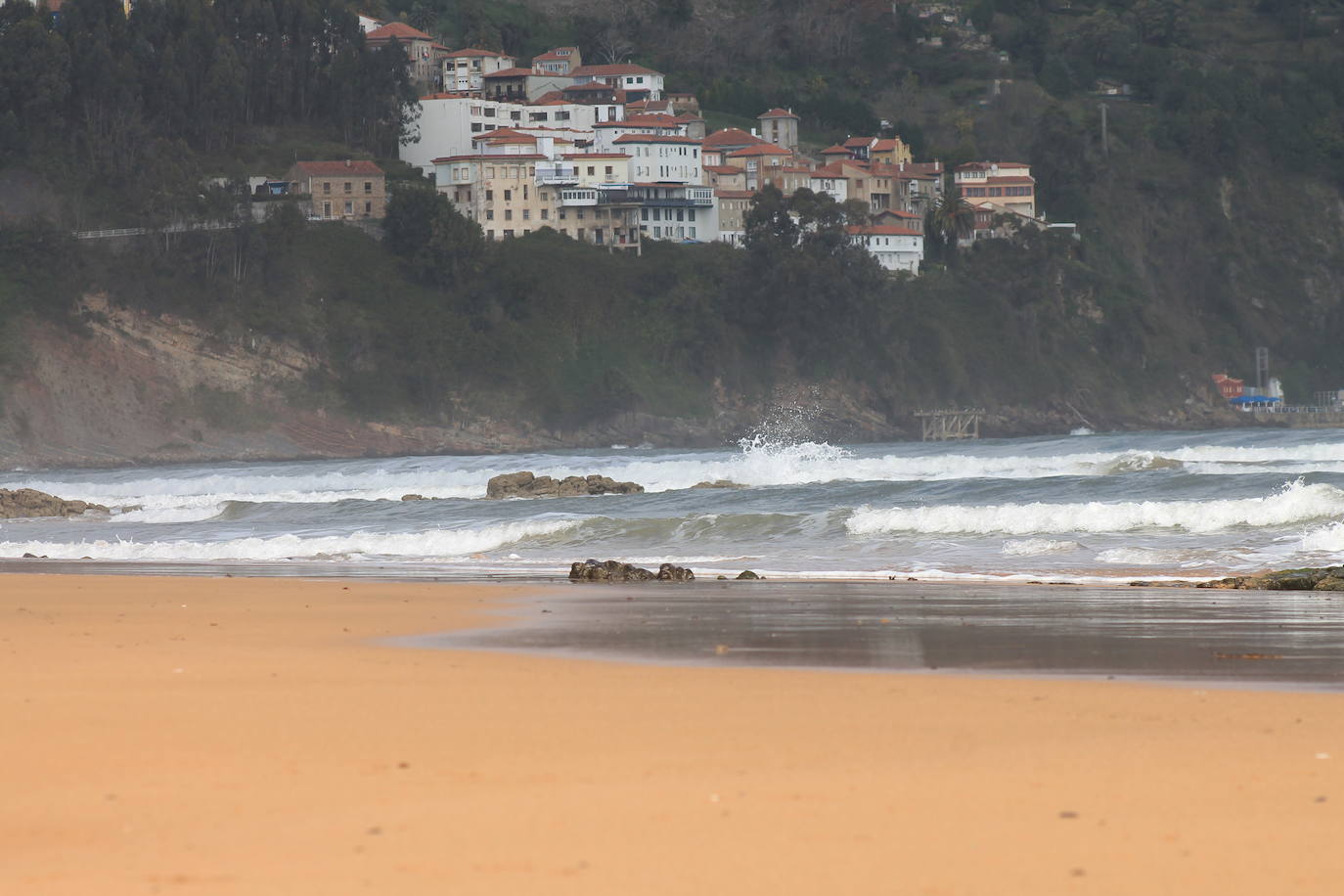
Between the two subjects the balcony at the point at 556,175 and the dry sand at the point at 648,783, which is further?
the balcony at the point at 556,175

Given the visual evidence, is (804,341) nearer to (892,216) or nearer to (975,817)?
(892,216)

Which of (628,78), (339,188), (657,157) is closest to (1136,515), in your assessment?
(339,188)

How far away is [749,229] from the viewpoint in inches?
4296

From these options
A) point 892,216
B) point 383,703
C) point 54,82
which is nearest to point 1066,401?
point 892,216

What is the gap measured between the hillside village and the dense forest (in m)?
2.83

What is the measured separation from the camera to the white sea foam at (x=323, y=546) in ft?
83.2

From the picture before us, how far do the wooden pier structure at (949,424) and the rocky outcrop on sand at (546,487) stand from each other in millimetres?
65965

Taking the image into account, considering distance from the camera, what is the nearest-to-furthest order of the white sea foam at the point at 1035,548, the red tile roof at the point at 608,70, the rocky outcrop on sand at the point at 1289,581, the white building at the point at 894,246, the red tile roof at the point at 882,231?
1. the rocky outcrop on sand at the point at 1289,581
2. the white sea foam at the point at 1035,548
3. the red tile roof at the point at 882,231
4. the white building at the point at 894,246
5. the red tile roof at the point at 608,70

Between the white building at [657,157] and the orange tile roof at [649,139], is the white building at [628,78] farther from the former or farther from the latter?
the white building at [657,157]

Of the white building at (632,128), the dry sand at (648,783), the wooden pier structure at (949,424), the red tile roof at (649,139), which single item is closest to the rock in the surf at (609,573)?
the dry sand at (648,783)

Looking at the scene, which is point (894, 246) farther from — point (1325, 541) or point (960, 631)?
point (960, 631)

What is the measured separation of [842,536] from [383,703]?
16.6 m

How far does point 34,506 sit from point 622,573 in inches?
954

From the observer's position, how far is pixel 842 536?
Result: 24.8m
